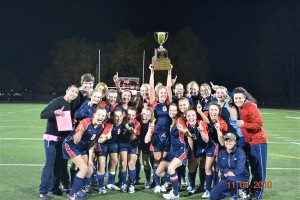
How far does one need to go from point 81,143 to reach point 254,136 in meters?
2.72

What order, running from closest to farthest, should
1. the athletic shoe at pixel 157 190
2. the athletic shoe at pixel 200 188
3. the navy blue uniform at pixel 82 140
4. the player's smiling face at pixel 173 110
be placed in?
the navy blue uniform at pixel 82 140, the player's smiling face at pixel 173 110, the athletic shoe at pixel 157 190, the athletic shoe at pixel 200 188

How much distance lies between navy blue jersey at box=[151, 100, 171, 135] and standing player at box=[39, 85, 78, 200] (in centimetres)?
143

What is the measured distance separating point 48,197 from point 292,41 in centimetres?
4734

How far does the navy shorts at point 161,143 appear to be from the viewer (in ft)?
21.0

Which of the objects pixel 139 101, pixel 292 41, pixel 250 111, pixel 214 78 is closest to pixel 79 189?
pixel 139 101

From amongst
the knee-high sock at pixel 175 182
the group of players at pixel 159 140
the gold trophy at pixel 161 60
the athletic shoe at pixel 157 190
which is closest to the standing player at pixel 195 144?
the group of players at pixel 159 140

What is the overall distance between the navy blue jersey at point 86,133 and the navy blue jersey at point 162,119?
1070 millimetres

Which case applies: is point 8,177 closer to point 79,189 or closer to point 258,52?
point 79,189

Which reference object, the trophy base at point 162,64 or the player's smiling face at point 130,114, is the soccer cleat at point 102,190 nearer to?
the player's smiling face at point 130,114

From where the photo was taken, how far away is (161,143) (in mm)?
6414

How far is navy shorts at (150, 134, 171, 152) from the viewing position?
21.0 ft

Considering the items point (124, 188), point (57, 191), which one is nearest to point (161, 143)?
point (124, 188)

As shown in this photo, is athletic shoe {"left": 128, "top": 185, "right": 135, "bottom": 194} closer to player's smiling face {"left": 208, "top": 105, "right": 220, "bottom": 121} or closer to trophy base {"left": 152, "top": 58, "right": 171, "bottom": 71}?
player's smiling face {"left": 208, "top": 105, "right": 220, "bottom": 121}

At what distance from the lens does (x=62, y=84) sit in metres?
55.6
